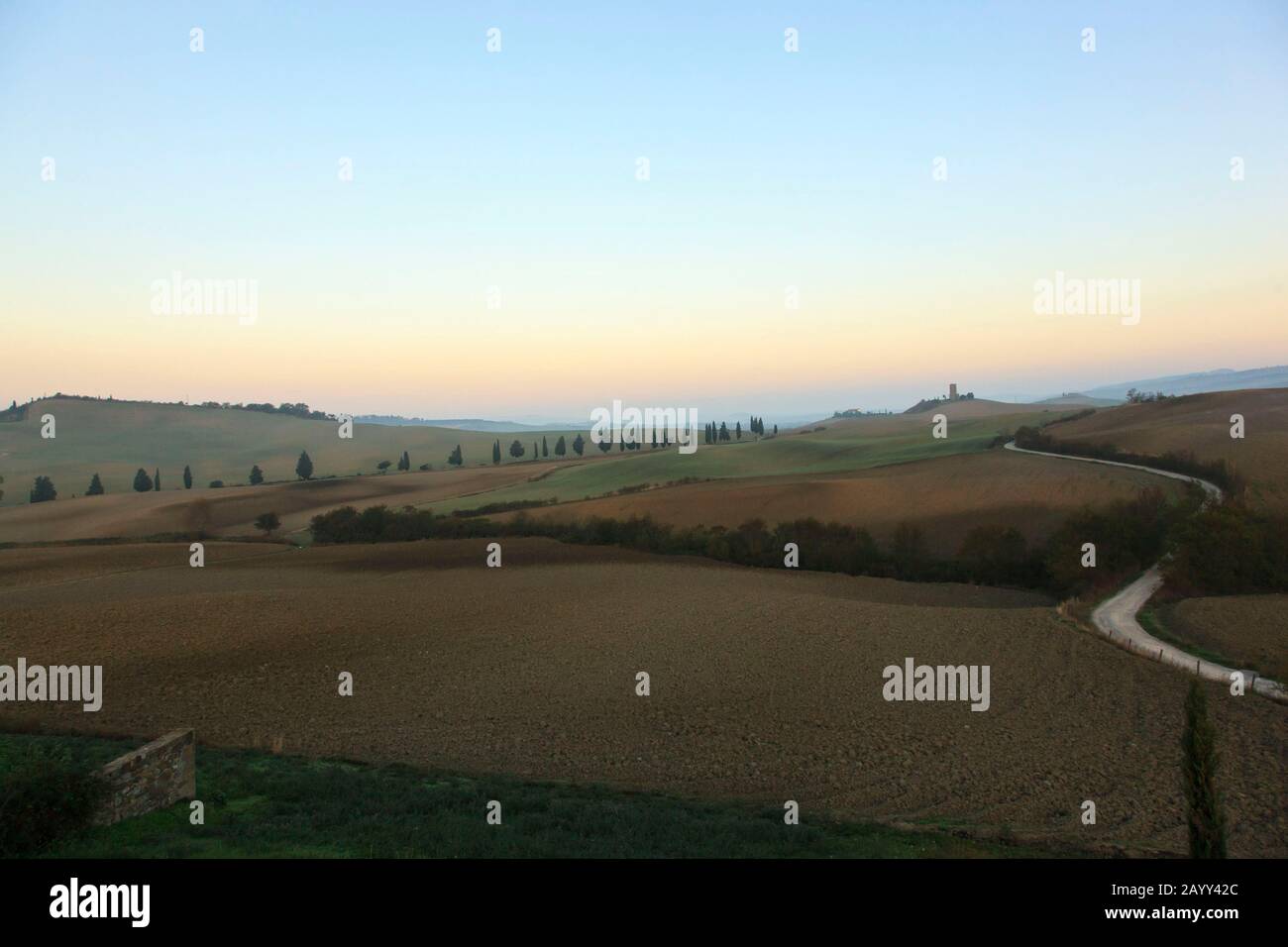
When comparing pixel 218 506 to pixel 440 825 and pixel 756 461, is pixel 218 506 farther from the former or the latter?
pixel 440 825

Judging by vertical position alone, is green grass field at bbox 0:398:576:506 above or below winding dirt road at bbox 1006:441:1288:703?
above

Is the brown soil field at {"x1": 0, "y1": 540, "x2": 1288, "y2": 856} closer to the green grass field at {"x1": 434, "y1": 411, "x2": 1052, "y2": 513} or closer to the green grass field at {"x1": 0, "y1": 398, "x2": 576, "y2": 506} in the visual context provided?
the green grass field at {"x1": 434, "y1": 411, "x2": 1052, "y2": 513}

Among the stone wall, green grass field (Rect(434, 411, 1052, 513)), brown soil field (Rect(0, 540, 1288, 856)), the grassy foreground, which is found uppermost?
green grass field (Rect(434, 411, 1052, 513))

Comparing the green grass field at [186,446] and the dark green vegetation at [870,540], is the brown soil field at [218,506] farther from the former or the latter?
the green grass field at [186,446]

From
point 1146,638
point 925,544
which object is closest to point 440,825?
point 1146,638

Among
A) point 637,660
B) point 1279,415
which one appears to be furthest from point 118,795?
point 1279,415

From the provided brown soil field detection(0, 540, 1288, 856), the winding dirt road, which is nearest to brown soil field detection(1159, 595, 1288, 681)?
the winding dirt road

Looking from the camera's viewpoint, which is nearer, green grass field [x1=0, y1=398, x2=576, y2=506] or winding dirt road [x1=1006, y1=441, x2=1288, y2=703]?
winding dirt road [x1=1006, y1=441, x2=1288, y2=703]
